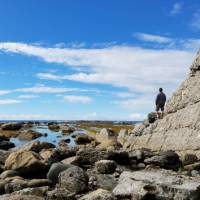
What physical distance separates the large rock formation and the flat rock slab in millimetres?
11750

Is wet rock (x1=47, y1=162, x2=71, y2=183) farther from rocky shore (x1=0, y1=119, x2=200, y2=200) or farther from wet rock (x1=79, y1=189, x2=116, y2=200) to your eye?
wet rock (x1=79, y1=189, x2=116, y2=200)

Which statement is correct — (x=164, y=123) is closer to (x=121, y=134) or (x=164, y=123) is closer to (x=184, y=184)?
(x=121, y=134)

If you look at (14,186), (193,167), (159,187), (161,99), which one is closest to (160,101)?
(161,99)

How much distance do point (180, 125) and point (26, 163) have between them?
40.1 ft

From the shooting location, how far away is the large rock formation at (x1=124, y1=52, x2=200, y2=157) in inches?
1102

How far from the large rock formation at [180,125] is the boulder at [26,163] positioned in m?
9.94

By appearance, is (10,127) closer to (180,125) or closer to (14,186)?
(180,125)

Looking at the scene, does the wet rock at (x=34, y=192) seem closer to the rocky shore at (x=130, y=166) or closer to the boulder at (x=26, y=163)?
the rocky shore at (x=130, y=166)

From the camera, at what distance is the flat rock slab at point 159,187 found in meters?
14.0

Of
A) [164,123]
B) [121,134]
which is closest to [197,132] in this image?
[164,123]

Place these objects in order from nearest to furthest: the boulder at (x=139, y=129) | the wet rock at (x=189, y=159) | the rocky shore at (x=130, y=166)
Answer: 1. the rocky shore at (x=130, y=166)
2. the wet rock at (x=189, y=159)
3. the boulder at (x=139, y=129)

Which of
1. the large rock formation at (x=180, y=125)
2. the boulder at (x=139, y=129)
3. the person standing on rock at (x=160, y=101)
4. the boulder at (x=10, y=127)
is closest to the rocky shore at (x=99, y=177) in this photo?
the large rock formation at (x=180, y=125)

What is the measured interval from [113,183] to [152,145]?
14.7 m

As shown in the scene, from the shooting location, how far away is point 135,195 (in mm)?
14117
